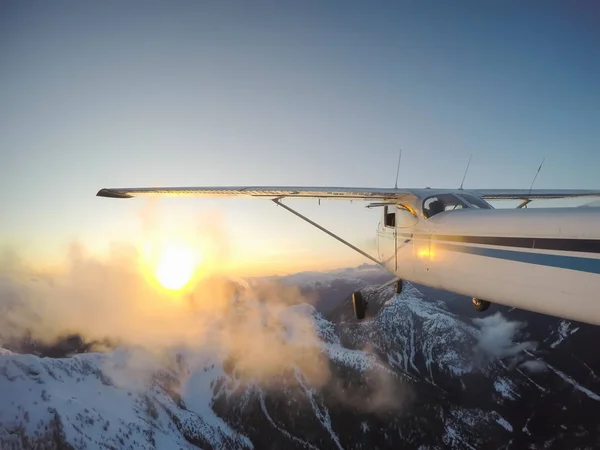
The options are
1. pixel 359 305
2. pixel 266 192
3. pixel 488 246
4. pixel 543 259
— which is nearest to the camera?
pixel 543 259

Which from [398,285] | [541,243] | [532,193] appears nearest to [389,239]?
[398,285]

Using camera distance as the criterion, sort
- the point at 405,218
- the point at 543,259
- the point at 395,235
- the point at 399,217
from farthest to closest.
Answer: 1. the point at 395,235
2. the point at 399,217
3. the point at 405,218
4. the point at 543,259

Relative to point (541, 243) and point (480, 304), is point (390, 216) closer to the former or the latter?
point (480, 304)

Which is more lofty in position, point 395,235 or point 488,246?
point 488,246

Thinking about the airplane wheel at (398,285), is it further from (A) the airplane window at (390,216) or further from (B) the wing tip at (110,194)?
(B) the wing tip at (110,194)

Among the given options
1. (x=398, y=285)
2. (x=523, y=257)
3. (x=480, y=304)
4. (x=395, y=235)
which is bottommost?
(x=480, y=304)

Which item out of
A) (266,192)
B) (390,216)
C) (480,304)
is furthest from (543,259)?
(266,192)

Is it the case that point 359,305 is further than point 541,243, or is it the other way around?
point 359,305
